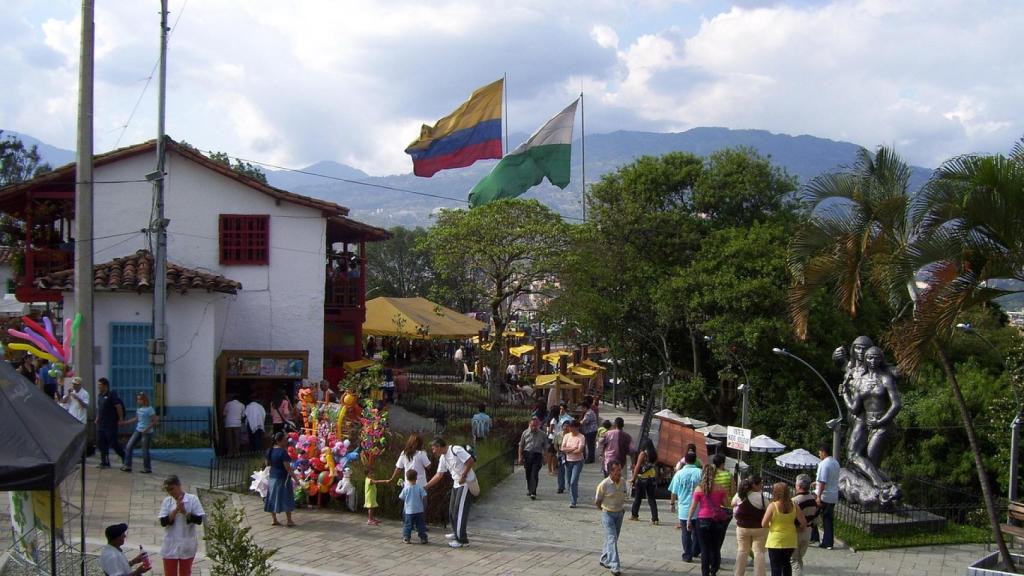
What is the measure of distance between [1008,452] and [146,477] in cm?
1693

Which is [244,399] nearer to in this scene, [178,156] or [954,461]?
[178,156]

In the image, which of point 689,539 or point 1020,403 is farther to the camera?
point 1020,403

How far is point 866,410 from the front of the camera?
17.0 meters

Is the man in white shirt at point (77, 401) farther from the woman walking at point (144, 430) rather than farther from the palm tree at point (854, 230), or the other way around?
the palm tree at point (854, 230)

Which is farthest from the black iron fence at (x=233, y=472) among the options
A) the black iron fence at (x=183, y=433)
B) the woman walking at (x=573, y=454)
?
the woman walking at (x=573, y=454)

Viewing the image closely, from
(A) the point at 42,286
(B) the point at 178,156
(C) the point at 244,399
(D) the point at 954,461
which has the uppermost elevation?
(B) the point at 178,156

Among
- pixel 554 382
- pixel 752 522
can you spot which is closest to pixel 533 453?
pixel 752 522

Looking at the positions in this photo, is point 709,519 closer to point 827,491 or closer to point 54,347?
point 827,491

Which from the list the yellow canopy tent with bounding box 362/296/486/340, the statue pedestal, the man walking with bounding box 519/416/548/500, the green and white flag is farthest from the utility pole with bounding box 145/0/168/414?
the yellow canopy tent with bounding box 362/296/486/340

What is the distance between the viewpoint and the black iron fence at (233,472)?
15.8 m

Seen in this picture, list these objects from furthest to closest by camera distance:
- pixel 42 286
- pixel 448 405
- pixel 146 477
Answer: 1. pixel 448 405
2. pixel 42 286
3. pixel 146 477

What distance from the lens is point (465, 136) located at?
1842cm

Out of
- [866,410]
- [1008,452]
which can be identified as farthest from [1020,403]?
[866,410]

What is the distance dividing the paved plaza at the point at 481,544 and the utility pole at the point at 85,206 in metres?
1.97
